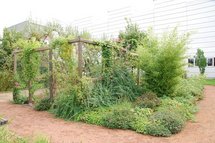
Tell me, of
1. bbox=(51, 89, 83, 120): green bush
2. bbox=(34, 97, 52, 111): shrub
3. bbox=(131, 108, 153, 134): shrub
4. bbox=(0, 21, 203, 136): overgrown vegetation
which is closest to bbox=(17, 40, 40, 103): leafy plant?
bbox=(0, 21, 203, 136): overgrown vegetation

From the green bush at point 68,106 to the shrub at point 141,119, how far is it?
151 centimetres

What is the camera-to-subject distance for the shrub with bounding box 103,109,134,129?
5566mm

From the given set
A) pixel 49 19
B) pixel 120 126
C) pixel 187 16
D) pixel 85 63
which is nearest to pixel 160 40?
pixel 85 63

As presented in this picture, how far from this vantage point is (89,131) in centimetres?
538

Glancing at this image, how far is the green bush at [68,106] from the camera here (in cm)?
654

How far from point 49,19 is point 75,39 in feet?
41.4

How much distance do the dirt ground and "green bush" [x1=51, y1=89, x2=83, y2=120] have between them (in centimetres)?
25

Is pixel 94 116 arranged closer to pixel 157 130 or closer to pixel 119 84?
pixel 157 130

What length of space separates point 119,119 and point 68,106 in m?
1.69

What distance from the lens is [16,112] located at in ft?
24.7

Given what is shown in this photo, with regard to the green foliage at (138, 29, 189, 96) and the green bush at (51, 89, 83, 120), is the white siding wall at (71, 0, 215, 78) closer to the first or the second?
the green foliage at (138, 29, 189, 96)

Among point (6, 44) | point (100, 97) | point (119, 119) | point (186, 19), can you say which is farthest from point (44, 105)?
point (186, 19)

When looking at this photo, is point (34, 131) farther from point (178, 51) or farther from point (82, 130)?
point (178, 51)

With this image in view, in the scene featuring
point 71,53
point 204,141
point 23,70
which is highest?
point 71,53
